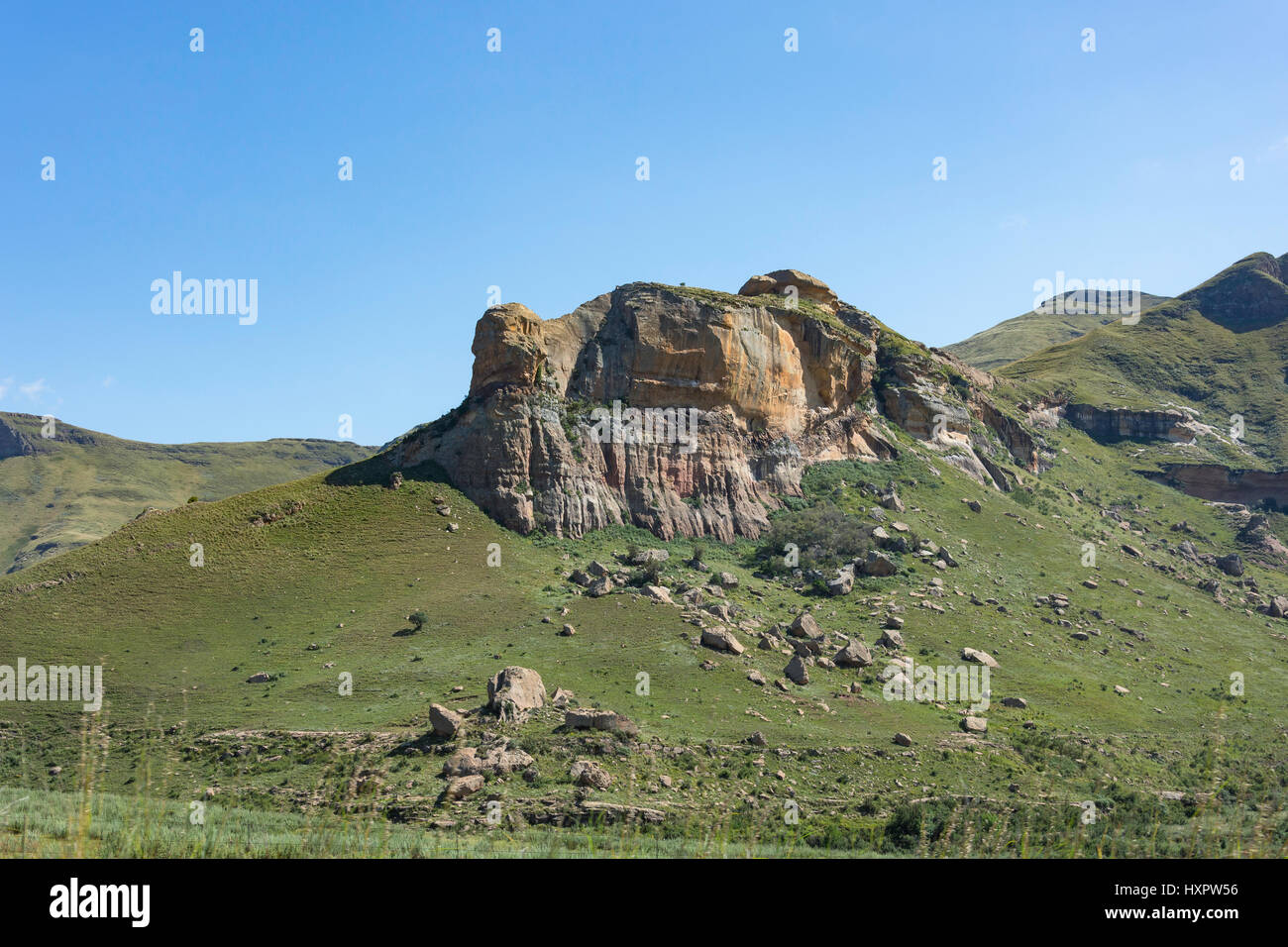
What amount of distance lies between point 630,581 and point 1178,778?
973 inches

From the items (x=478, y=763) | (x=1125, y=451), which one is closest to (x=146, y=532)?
(x=478, y=763)

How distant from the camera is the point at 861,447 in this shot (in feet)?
212

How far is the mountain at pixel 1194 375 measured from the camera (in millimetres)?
93875

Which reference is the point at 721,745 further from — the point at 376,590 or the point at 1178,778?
the point at 376,590

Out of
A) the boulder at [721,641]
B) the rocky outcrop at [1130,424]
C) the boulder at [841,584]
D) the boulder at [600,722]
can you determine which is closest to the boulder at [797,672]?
the boulder at [721,641]

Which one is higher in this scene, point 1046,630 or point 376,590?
point 376,590

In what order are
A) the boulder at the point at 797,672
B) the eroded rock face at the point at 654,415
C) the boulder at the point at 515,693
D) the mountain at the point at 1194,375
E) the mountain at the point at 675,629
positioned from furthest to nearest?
the mountain at the point at 1194,375, the eroded rock face at the point at 654,415, the boulder at the point at 797,672, the boulder at the point at 515,693, the mountain at the point at 675,629

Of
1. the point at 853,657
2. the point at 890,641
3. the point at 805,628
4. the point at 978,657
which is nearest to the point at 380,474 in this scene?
the point at 805,628

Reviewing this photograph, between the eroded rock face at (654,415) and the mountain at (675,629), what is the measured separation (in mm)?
223

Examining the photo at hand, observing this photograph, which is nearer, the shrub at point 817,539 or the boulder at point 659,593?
the boulder at point 659,593

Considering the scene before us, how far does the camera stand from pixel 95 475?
14838 centimetres

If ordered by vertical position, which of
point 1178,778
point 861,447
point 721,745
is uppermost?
point 861,447

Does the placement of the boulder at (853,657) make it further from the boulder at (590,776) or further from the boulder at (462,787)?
the boulder at (462,787)

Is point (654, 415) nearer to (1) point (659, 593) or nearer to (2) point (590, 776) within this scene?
(1) point (659, 593)
